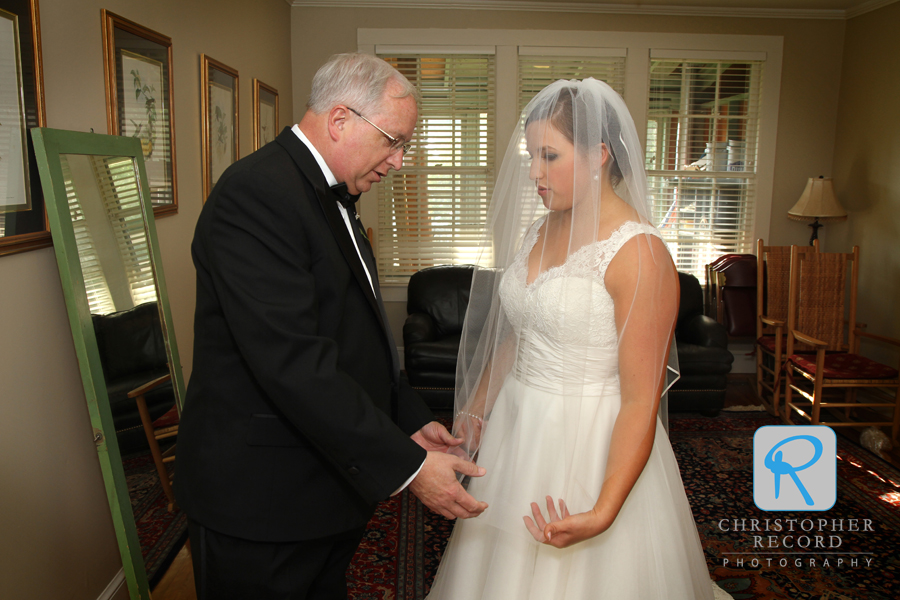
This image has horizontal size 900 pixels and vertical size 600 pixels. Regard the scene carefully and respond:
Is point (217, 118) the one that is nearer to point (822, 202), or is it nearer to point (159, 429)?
point (159, 429)

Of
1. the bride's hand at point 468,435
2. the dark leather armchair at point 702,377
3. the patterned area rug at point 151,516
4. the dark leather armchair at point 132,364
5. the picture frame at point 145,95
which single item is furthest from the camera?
the dark leather armchair at point 702,377

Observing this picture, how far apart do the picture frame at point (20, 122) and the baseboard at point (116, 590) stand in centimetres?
119

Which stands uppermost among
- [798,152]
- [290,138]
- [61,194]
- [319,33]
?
[319,33]

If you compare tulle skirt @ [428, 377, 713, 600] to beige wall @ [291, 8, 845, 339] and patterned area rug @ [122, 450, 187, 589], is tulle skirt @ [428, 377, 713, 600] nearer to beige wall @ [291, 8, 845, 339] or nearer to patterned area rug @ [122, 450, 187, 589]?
patterned area rug @ [122, 450, 187, 589]

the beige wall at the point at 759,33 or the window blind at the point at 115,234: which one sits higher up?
the beige wall at the point at 759,33

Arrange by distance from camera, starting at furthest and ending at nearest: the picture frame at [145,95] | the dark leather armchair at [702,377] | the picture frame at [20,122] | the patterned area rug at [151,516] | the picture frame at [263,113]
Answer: the dark leather armchair at [702,377]
the picture frame at [263,113]
the picture frame at [145,95]
the patterned area rug at [151,516]
the picture frame at [20,122]

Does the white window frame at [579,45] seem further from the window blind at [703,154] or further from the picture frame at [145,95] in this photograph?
the picture frame at [145,95]

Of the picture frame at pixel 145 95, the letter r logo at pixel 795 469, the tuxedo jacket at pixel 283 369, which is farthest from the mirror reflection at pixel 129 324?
the letter r logo at pixel 795 469

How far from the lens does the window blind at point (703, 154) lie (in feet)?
16.7

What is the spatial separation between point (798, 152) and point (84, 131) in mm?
5364

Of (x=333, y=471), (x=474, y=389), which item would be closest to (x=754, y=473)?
(x=474, y=389)

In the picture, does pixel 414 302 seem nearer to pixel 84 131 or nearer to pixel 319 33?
pixel 319 33

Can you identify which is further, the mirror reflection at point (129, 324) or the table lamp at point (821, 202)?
the table lamp at point (821, 202)

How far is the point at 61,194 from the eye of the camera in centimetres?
171
